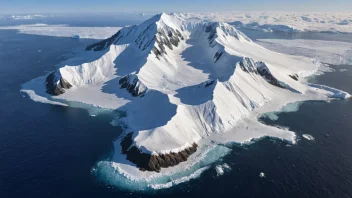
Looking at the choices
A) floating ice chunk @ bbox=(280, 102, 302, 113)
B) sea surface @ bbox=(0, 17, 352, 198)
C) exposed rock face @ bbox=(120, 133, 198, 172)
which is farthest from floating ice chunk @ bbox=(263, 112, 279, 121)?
exposed rock face @ bbox=(120, 133, 198, 172)

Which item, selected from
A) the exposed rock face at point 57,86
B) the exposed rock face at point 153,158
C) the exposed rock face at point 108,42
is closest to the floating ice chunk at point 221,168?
the exposed rock face at point 153,158

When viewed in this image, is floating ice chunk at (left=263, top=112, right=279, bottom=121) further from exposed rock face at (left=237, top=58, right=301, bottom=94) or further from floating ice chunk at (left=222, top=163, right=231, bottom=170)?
floating ice chunk at (left=222, top=163, right=231, bottom=170)

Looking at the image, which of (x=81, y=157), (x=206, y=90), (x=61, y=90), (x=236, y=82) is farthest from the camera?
(x=61, y=90)

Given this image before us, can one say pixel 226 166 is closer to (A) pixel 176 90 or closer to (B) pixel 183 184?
(B) pixel 183 184

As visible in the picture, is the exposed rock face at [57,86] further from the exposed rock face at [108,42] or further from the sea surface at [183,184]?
the exposed rock face at [108,42]

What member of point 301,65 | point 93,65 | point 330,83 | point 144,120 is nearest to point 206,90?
point 144,120

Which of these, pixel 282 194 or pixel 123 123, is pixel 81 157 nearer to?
pixel 123 123
